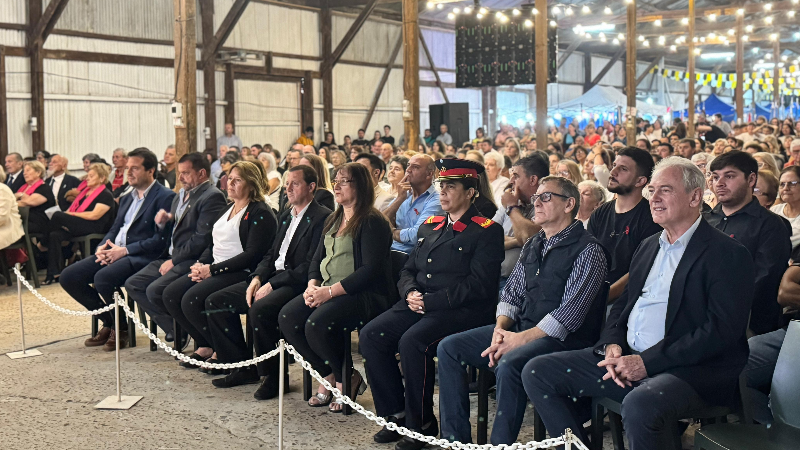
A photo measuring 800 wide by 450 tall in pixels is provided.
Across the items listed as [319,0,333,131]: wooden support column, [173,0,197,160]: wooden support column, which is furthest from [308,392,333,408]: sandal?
[319,0,333,131]: wooden support column

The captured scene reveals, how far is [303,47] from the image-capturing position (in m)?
20.8

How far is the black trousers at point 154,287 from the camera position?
6.10 metres

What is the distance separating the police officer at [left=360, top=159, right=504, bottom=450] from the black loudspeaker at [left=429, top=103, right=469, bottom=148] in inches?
652

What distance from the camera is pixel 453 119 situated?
21.1 metres

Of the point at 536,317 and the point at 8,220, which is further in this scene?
the point at 8,220

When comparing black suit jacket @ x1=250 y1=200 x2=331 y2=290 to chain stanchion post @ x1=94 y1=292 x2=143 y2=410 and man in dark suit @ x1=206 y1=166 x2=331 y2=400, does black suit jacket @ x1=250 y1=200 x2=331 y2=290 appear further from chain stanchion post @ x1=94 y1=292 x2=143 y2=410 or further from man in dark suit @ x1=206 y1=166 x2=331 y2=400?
chain stanchion post @ x1=94 y1=292 x2=143 y2=410

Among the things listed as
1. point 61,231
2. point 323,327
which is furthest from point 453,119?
point 323,327

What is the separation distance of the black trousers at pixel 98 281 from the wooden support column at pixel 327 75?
14.8 m

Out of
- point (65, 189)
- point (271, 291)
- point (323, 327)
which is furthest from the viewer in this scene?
point (65, 189)

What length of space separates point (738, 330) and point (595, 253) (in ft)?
2.58

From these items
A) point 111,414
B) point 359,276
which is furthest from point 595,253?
point 111,414

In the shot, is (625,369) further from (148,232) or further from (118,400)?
(148,232)

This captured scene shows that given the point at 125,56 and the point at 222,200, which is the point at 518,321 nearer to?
the point at 222,200

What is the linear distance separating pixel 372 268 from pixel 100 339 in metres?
2.83
